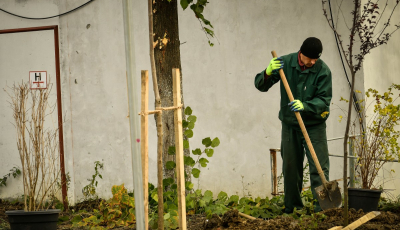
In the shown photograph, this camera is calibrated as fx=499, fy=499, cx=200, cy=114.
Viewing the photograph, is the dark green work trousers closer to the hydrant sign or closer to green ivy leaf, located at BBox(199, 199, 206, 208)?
green ivy leaf, located at BBox(199, 199, 206, 208)

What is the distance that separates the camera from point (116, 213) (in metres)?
5.14

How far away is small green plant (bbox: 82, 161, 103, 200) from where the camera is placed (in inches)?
267

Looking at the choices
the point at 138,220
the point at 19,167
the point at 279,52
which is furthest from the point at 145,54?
the point at 138,220

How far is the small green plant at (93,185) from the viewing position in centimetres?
679

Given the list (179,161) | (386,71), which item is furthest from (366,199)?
(386,71)

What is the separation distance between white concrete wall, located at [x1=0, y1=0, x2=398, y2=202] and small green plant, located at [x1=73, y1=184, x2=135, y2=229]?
1925mm

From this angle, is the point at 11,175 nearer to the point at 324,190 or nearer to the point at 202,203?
the point at 202,203

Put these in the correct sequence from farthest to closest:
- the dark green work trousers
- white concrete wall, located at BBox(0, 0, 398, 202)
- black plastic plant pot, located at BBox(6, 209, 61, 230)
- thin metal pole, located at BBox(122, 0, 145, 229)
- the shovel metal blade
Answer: white concrete wall, located at BBox(0, 0, 398, 202) < the dark green work trousers < the shovel metal blade < black plastic plant pot, located at BBox(6, 209, 61, 230) < thin metal pole, located at BBox(122, 0, 145, 229)

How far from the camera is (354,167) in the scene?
625 cm

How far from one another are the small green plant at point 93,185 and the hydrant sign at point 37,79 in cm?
143

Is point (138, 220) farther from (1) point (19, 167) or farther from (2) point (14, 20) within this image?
(2) point (14, 20)

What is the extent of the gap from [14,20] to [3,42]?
379mm

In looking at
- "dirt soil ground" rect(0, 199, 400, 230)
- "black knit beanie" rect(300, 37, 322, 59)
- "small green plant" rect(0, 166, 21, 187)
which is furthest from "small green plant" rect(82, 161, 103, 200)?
"black knit beanie" rect(300, 37, 322, 59)

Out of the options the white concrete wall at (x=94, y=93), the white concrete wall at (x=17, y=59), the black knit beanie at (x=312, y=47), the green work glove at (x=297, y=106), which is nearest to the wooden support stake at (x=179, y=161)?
the green work glove at (x=297, y=106)
